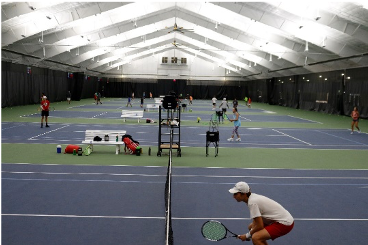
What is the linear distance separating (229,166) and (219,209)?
5.00 metres

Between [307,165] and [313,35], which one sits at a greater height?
[313,35]

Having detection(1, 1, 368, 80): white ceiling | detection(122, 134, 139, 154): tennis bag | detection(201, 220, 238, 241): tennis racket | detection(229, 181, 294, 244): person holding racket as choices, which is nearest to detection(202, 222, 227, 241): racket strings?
detection(201, 220, 238, 241): tennis racket

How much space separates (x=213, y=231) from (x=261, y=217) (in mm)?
647

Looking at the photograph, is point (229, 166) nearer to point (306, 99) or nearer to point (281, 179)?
point (281, 179)

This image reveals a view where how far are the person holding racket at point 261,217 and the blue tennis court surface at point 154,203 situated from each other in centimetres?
171

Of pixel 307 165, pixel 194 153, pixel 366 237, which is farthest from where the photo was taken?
pixel 194 153

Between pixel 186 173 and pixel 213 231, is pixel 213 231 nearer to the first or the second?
pixel 213 231

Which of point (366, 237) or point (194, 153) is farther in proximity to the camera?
point (194, 153)

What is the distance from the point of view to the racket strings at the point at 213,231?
5.12m

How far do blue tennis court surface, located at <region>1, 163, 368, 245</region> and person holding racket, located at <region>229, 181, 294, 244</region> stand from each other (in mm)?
1707

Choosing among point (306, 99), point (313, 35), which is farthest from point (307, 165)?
point (306, 99)

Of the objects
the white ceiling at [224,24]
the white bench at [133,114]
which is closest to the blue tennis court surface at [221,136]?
the white bench at [133,114]

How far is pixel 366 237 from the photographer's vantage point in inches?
280

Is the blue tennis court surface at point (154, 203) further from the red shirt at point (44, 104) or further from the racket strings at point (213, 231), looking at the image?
the red shirt at point (44, 104)
